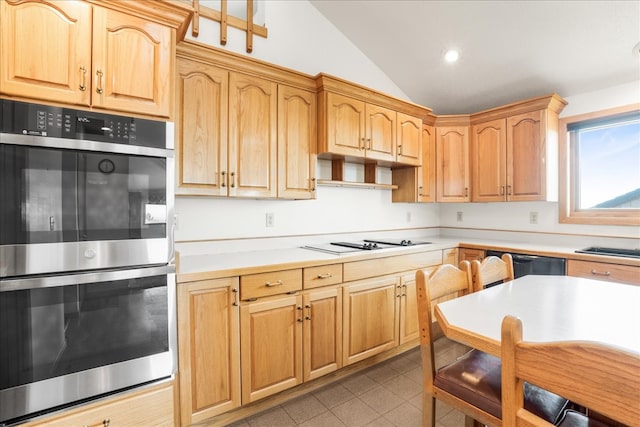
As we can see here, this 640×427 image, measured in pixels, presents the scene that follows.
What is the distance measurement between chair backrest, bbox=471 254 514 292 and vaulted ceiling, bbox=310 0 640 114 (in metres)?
1.93

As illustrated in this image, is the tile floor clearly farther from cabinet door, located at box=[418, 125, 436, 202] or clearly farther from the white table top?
cabinet door, located at box=[418, 125, 436, 202]

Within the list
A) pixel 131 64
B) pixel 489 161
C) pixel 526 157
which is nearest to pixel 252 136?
pixel 131 64

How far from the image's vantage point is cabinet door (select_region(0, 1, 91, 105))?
122 cm

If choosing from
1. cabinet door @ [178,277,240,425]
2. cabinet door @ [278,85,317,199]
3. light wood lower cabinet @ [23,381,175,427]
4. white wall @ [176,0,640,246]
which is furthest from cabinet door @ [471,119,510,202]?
light wood lower cabinet @ [23,381,175,427]

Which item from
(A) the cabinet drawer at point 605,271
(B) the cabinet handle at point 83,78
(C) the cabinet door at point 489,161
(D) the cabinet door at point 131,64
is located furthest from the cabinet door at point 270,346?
(C) the cabinet door at point 489,161

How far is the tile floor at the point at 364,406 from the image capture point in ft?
6.07

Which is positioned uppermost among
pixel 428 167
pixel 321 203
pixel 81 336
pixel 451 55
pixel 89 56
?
pixel 451 55

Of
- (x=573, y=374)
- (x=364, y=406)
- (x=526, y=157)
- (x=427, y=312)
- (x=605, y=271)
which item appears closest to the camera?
(x=573, y=374)

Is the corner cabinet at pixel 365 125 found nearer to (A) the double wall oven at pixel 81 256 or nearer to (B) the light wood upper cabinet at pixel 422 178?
(B) the light wood upper cabinet at pixel 422 178

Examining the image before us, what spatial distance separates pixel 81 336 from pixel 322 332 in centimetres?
134

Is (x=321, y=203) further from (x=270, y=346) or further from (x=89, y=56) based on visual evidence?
(x=89, y=56)

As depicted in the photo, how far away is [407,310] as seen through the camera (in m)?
2.62

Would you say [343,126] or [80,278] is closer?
[80,278]

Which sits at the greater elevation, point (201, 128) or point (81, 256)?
point (201, 128)
